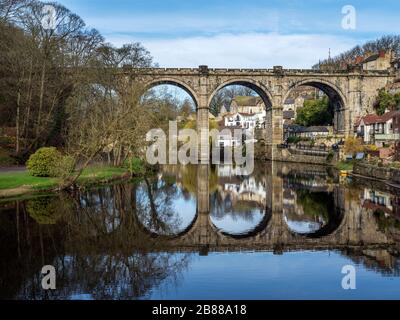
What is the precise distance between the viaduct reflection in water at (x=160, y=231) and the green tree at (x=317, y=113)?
4689 centimetres

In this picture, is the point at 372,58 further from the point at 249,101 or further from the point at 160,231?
the point at 160,231

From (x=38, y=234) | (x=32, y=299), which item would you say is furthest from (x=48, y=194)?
(x=32, y=299)

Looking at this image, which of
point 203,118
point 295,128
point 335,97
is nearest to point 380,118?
point 335,97

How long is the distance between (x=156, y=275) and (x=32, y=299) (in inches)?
128

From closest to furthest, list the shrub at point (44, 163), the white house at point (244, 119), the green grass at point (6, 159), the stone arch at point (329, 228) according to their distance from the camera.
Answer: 1. the stone arch at point (329, 228)
2. the shrub at point (44, 163)
3. the green grass at point (6, 159)
4. the white house at point (244, 119)

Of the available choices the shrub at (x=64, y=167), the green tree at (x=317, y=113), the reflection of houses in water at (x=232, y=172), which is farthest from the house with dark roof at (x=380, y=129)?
the shrub at (x=64, y=167)

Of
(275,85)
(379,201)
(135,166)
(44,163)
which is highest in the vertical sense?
(275,85)

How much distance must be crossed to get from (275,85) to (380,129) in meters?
15.1

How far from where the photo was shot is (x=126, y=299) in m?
10.6

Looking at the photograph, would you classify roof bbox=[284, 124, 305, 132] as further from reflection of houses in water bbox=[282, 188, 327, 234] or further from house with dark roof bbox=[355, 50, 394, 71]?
reflection of houses in water bbox=[282, 188, 327, 234]

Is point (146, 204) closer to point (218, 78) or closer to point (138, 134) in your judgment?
point (138, 134)

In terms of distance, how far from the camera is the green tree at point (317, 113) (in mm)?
75750

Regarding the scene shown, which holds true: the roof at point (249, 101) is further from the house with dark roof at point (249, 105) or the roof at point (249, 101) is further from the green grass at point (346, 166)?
the green grass at point (346, 166)

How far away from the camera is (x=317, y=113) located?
77.5m
